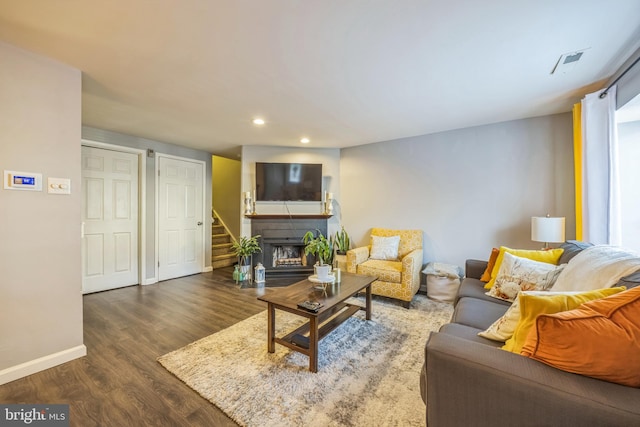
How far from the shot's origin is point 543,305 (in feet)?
3.57

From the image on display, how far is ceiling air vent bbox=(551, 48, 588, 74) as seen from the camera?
1825mm

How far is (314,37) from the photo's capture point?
1.62 meters

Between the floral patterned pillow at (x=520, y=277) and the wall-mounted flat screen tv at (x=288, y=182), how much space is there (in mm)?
2837

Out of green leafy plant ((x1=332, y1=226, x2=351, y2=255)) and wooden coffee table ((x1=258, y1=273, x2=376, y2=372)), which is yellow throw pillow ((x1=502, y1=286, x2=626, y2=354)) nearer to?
wooden coffee table ((x1=258, y1=273, x2=376, y2=372))

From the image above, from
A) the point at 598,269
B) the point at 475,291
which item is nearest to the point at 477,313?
the point at 475,291

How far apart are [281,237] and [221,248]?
1.91 metres

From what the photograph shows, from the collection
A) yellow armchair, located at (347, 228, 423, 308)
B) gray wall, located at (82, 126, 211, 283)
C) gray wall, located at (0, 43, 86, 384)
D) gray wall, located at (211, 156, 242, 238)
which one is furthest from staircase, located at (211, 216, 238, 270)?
gray wall, located at (0, 43, 86, 384)

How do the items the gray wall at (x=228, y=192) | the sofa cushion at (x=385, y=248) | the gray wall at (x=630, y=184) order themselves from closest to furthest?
1. the gray wall at (x=630, y=184)
2. the sofa cushion at (x=385, y=248)
3. the gray wall at (x=228, y=192)

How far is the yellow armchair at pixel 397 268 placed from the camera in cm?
304

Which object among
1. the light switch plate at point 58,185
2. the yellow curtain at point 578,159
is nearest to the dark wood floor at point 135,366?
the light switch plate at point 58,185

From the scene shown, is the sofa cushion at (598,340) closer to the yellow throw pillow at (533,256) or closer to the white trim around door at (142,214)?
the yellow throw pillow at (533,256)

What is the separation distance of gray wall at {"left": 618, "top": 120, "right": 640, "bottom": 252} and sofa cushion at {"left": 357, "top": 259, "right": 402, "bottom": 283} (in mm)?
2108

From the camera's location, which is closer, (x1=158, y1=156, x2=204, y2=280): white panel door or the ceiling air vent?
the ceiling air vent

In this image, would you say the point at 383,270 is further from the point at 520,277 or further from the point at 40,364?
the point at 40,364
